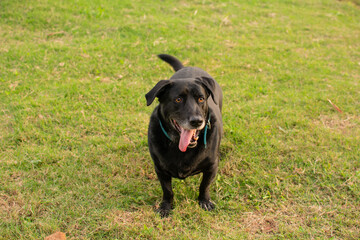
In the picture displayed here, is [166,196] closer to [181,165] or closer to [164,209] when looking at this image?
[164,209]

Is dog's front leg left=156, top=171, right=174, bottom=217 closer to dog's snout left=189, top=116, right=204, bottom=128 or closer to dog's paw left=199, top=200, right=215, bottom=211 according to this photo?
dog's paw left=199, top=200, right=215, bottom=211

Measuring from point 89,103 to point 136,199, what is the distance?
2.33 meters

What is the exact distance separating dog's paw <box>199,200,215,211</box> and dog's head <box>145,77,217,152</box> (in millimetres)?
803

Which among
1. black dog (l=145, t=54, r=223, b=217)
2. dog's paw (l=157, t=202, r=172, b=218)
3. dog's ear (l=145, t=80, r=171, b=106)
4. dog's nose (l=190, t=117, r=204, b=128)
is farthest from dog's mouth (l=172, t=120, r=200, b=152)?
dog's paw (l=157, t=202, r=172, b=218)

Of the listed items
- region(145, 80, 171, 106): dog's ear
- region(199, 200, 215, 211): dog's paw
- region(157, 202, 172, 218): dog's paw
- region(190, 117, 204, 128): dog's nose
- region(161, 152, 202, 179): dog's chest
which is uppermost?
region(145, 80, 171, 106): dog's ear

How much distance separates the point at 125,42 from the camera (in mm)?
7281

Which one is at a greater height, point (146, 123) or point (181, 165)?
point (181, 165)

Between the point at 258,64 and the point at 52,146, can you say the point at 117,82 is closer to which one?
the point at 52,146

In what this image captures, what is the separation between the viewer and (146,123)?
486cm

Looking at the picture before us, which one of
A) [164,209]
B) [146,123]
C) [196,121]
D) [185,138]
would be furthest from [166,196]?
[146,123]

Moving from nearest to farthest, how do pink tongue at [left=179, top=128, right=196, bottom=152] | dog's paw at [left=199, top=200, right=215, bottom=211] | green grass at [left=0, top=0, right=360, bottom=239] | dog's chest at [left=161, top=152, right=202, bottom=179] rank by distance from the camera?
pink tongue at [left=179, top=128, right=196, bottom=152], dog's chest at [left=161, top=152, right=202, bottom=179], green grass at [left=0, top=0, right=360, bottom=239], dog's paw at [left=199, top=200, right=215, bottom=211]

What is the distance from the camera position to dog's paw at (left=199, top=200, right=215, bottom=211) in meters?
3.47

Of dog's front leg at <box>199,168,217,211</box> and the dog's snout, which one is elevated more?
the dog's snout

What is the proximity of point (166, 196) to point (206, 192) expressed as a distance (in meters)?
0.44
